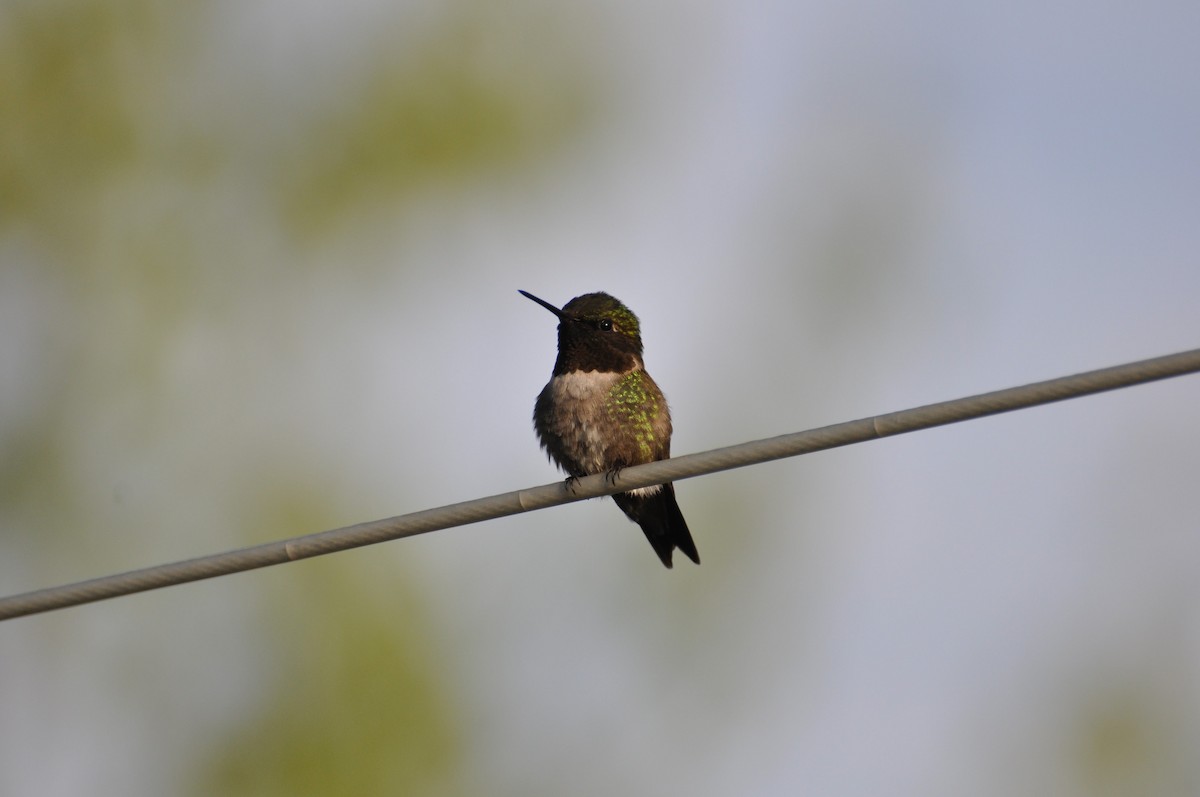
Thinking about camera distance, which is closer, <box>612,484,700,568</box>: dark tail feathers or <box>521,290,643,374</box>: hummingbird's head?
<box>612,484,700,568</box>: dark tail feathers

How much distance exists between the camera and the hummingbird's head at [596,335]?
7.82m

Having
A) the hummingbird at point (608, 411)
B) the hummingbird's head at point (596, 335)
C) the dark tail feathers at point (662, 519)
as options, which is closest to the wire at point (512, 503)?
the hummingbird at point (608, 411)

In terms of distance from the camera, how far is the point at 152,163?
1897 centimetres

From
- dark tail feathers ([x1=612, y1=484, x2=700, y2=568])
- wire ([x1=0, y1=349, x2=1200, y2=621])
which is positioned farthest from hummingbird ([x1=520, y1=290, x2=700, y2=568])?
wire ([x1=0, y1=349, x2=1200, y2=621])

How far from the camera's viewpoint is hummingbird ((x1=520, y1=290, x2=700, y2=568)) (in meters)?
7.37

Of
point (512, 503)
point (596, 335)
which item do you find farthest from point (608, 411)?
point (512, 503)

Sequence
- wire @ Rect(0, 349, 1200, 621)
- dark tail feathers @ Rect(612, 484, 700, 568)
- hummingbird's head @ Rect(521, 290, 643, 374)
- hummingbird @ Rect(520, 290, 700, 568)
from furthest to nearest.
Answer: hummingbird's head @ Rect(521, 290, 643, 374) → dark tail feathers @ Rect(612, 484, 700, 568) → hummingbird @ Rect(520, 290, 700, 568) → wire @ Rect(0, 349, 1200, 621)

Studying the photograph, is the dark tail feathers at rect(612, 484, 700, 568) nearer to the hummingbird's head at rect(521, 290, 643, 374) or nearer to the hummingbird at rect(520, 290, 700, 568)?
the hummingbird at rect(520, 290, 700, 568)

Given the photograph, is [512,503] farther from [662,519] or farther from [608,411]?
[662,519]

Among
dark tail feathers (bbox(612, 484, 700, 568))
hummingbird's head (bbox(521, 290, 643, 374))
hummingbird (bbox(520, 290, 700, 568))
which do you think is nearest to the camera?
hummingbird (bbox(520, 290, 700, 568))

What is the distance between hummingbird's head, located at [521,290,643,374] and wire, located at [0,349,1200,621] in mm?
3113

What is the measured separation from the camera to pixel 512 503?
4391 millimetres

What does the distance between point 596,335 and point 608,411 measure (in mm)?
665

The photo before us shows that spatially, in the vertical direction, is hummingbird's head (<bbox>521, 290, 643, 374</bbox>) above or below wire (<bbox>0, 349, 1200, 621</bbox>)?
above
